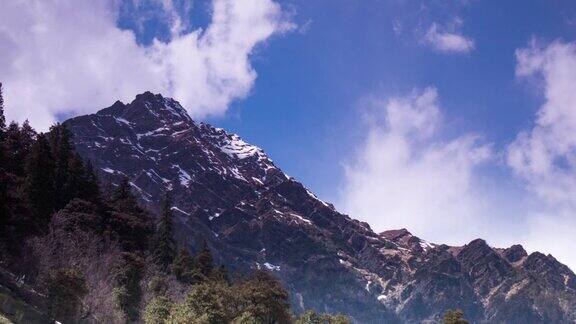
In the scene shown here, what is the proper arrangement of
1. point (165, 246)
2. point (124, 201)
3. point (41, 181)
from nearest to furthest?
point (41, 181) < point (124, 201) < point (165, 246)

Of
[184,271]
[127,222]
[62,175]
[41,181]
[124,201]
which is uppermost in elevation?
[124,201]

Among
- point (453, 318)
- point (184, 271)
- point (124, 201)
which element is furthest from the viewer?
point (184, 271)

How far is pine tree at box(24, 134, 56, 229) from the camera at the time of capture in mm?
55562

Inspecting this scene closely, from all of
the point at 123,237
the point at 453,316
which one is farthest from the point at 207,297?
the point at 453,316

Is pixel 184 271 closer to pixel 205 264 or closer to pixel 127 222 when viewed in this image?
pixel 205 264

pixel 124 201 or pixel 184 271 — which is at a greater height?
pixel 124 201

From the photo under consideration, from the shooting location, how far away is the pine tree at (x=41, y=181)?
182ft

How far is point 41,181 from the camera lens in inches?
2258

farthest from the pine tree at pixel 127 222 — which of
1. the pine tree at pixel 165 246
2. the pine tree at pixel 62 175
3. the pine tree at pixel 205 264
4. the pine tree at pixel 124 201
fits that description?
the pine tree at pixel 205 264

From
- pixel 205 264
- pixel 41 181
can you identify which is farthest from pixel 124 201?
pixel 205 264

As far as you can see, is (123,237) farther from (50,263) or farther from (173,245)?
(173,245)

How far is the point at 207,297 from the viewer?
156 feet

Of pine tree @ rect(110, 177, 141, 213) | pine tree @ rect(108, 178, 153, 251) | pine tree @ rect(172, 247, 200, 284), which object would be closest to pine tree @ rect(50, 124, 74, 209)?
pine tree @ rect(108, 178, 153, 251)

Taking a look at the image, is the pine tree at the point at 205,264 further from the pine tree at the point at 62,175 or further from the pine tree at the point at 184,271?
the pine tree at the point at 62,175
